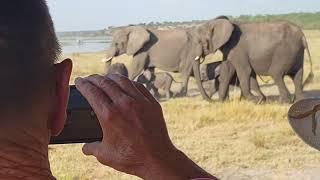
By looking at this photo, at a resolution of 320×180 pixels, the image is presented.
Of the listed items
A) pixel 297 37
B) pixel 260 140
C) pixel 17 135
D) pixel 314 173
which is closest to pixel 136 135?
pixel 17 135

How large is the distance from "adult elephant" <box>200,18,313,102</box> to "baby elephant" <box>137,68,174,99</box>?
3.18ft

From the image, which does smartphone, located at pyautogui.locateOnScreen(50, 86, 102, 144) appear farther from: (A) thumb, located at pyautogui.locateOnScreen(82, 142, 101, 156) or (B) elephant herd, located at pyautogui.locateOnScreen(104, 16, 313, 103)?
(B) elephant herd, located at pyautogui.locateOnScreen(104, 16, 313, 103)

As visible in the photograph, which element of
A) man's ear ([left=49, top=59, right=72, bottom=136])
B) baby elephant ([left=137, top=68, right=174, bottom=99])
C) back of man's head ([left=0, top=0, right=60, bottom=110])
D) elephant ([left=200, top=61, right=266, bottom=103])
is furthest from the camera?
baby elephant ([left=137, top=68, right=174, bottom=99])

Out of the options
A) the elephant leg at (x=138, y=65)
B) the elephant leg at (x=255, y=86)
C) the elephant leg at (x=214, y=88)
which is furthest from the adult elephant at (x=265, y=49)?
the elephant leg at (x=138, y=65)

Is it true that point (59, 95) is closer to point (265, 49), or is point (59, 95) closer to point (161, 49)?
point (265, 49)


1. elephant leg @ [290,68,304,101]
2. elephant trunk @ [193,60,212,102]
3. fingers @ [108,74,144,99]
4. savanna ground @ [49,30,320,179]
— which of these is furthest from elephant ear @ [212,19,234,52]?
fingers @ [108,74,144,99]

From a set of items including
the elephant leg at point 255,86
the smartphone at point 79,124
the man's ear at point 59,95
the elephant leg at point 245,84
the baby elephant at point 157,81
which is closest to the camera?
the man's ear at point 59,95

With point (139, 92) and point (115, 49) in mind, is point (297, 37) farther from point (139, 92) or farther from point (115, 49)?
point (139, 92)

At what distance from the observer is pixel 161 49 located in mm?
13883

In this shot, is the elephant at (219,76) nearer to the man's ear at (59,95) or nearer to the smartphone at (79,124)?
the smartphone at (79,124)

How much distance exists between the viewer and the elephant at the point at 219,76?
12.3 meters

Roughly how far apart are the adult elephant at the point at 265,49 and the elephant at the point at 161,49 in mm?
806

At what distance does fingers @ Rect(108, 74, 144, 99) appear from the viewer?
0.85 m

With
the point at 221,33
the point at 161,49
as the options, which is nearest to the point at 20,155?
the point at 221,33
